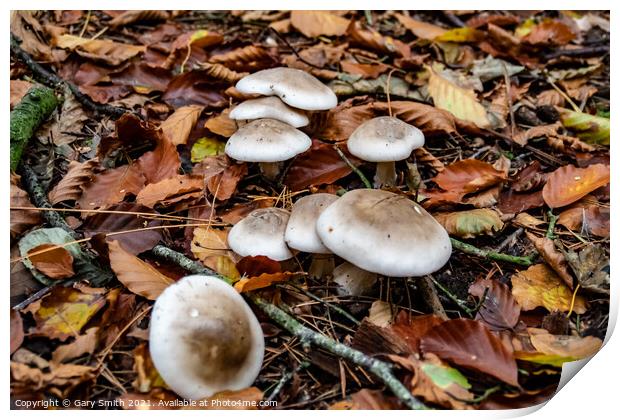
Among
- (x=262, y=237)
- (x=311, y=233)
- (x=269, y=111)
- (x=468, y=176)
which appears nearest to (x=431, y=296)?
(x=311, y=233)

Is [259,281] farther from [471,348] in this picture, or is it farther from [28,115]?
[28,115]

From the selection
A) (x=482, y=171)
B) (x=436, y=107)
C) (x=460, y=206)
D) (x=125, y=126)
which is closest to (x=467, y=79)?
(x=436, y=107)

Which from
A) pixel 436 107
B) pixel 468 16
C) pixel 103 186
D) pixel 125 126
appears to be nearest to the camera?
pixel 103 186

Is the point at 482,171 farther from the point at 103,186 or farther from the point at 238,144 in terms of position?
the point at 103,186

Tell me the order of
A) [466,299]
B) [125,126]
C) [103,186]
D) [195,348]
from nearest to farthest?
1. [195,348]
2. [466,299]
3. [103,186]
4. [125,126]

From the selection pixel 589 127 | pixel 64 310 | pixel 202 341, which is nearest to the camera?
pixel 202 341

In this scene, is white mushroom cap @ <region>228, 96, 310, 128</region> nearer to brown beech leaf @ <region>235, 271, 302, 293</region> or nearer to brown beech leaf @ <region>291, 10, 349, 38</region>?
brown beech leaf @ <region>235, 271, 302, 293</region>

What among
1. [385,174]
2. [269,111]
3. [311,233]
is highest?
[269,111]
